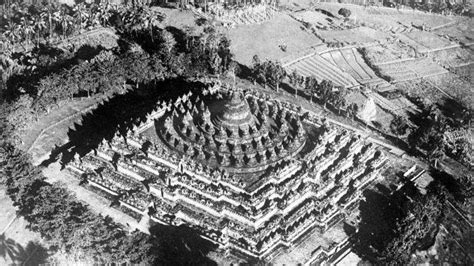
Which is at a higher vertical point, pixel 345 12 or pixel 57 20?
pixel 57 20

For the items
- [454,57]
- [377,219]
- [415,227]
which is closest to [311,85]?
[377,219]

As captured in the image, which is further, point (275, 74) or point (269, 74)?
point (269, 74)

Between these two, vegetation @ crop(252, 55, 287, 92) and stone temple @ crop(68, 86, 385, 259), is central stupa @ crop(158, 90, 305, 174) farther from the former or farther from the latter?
vegetation @ crop(252, 55, 287, 92)

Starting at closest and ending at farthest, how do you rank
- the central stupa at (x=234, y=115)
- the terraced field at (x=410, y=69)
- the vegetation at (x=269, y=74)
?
the central stupa at (x=234, y=115), the vegetation at (x=269, y=74), the terraced field at (x=410, y=69)

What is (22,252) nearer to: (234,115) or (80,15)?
(234,115)

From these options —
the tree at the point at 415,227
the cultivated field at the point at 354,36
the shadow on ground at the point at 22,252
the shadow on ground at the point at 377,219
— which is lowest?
the shadow on ground at the point at 22,252

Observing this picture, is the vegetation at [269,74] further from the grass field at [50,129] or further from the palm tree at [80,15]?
the palm tree at [80,15]

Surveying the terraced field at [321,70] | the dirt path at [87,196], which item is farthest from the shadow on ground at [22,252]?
the terraced field at [321,70]

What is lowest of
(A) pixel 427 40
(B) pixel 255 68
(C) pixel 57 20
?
(A) pixel 427 40
